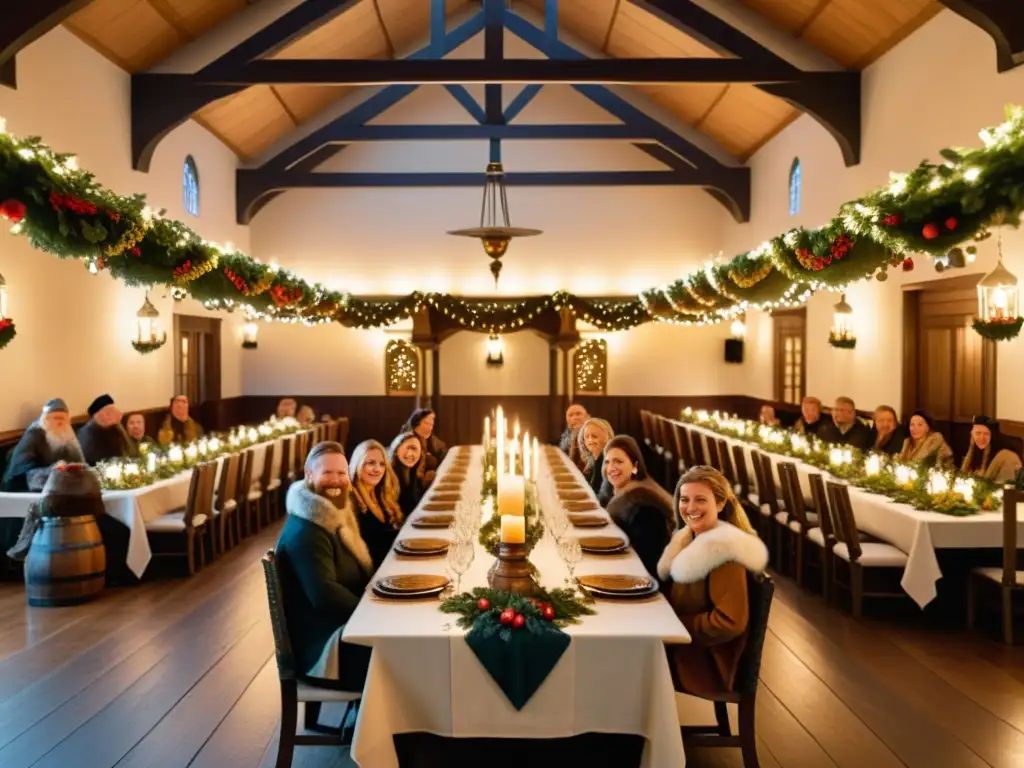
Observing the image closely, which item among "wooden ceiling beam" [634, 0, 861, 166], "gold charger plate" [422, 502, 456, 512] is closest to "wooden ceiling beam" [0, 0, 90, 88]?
"gold charger plate" [422, 502, 456, 512]

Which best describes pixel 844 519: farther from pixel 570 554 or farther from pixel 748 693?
pixel 570 554

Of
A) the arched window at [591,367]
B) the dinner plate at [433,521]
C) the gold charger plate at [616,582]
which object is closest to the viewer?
the gold charger plate at [616,582]

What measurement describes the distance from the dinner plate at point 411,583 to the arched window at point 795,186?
11.1 m

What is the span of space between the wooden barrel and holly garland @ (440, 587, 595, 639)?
13.8 ft

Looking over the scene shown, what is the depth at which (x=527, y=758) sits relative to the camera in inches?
167

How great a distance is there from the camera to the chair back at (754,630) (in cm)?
390

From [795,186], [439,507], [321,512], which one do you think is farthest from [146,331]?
[795,186]

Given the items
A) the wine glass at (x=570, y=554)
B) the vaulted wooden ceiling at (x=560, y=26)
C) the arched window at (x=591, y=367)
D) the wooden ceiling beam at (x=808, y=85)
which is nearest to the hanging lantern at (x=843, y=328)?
the wooden ceiling beam at (x=808, y=85)

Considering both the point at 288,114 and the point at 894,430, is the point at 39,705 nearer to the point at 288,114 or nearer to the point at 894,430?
the point at 894,430

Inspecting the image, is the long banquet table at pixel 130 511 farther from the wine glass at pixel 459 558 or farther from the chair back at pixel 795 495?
the chair back at pixel 795 495

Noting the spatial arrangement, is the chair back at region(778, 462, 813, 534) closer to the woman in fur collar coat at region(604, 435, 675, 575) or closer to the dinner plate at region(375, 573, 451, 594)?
the woman in fur collar coat at region(604, 435, 675, 575)

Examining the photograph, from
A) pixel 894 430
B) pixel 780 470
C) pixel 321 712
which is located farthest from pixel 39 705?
pixel 894 430

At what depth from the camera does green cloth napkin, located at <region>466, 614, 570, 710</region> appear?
363 centimetres

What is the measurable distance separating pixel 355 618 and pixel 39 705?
7.49ft
